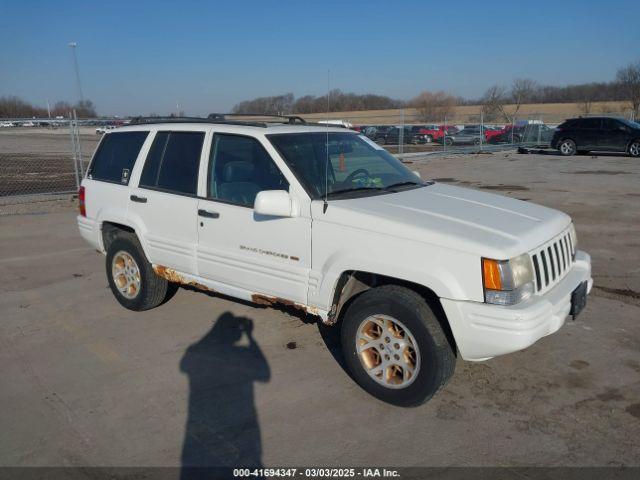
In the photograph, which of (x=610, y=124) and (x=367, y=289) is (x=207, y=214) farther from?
(x=610, y=124)

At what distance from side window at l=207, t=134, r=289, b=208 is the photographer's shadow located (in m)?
1.26

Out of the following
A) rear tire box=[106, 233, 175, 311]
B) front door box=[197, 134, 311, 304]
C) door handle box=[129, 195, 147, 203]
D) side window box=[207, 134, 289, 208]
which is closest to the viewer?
front door box=[197, 134, 311, 304]

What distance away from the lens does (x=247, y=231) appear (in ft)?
14.0

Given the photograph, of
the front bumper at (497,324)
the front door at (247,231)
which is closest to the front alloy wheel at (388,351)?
the front bumper at (497,324)

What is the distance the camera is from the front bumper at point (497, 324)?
319 centimetres

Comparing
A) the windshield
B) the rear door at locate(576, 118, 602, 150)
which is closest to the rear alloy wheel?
the rear door at locate(576, 118, 602, 150)

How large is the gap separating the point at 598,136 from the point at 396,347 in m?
Result: 21.5

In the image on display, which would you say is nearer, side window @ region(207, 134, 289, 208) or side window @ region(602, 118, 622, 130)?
side window @ region(207, 134, 289, 208)

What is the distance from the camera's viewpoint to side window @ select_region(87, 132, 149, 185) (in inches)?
212

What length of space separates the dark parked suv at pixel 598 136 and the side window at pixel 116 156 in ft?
68.5

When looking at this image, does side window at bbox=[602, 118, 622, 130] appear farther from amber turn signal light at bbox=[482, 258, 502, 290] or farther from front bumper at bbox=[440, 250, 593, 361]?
amber turn signal light at bbox=[482, 258, 502, 290]

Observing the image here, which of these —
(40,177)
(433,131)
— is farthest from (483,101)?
(40,177)

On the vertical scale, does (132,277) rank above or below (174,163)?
below

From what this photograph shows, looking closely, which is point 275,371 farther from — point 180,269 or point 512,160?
point 512,160
